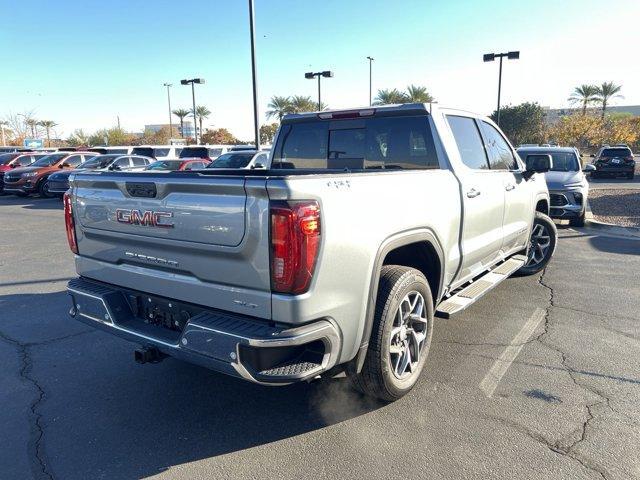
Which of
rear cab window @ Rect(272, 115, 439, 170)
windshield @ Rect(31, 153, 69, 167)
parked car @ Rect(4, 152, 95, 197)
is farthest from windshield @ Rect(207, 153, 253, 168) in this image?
rear cab window @ Rect(272, 115, 439, 170)

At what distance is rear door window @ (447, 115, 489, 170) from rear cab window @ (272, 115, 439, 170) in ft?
1.17

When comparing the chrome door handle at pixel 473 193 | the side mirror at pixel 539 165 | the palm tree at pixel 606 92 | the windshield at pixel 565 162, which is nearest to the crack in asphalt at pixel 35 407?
the chrome door handle at pixel 473 193

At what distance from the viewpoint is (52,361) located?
13.3ft

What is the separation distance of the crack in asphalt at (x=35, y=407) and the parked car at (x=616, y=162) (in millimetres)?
25031

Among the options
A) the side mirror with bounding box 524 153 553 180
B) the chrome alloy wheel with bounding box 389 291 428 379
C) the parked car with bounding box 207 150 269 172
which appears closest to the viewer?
the chrome alloy wheel with bounding box 389 291 428 379

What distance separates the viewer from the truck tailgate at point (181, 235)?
2451 mm

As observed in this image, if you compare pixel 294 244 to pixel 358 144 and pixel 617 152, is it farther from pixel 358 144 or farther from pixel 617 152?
pixel 617 152

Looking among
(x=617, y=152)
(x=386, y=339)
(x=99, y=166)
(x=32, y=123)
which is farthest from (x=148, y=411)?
(x=32, y=123)

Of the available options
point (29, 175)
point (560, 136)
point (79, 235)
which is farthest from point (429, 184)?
point (560, 136)

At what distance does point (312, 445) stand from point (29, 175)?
1901cm

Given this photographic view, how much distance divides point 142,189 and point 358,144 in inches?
85.5

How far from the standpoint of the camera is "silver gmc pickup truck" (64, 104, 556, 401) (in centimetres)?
242

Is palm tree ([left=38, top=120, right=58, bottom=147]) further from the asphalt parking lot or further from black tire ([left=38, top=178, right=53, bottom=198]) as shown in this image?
the asphalt parking lot

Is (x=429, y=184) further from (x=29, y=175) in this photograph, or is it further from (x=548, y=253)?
(x=29, y=175)
